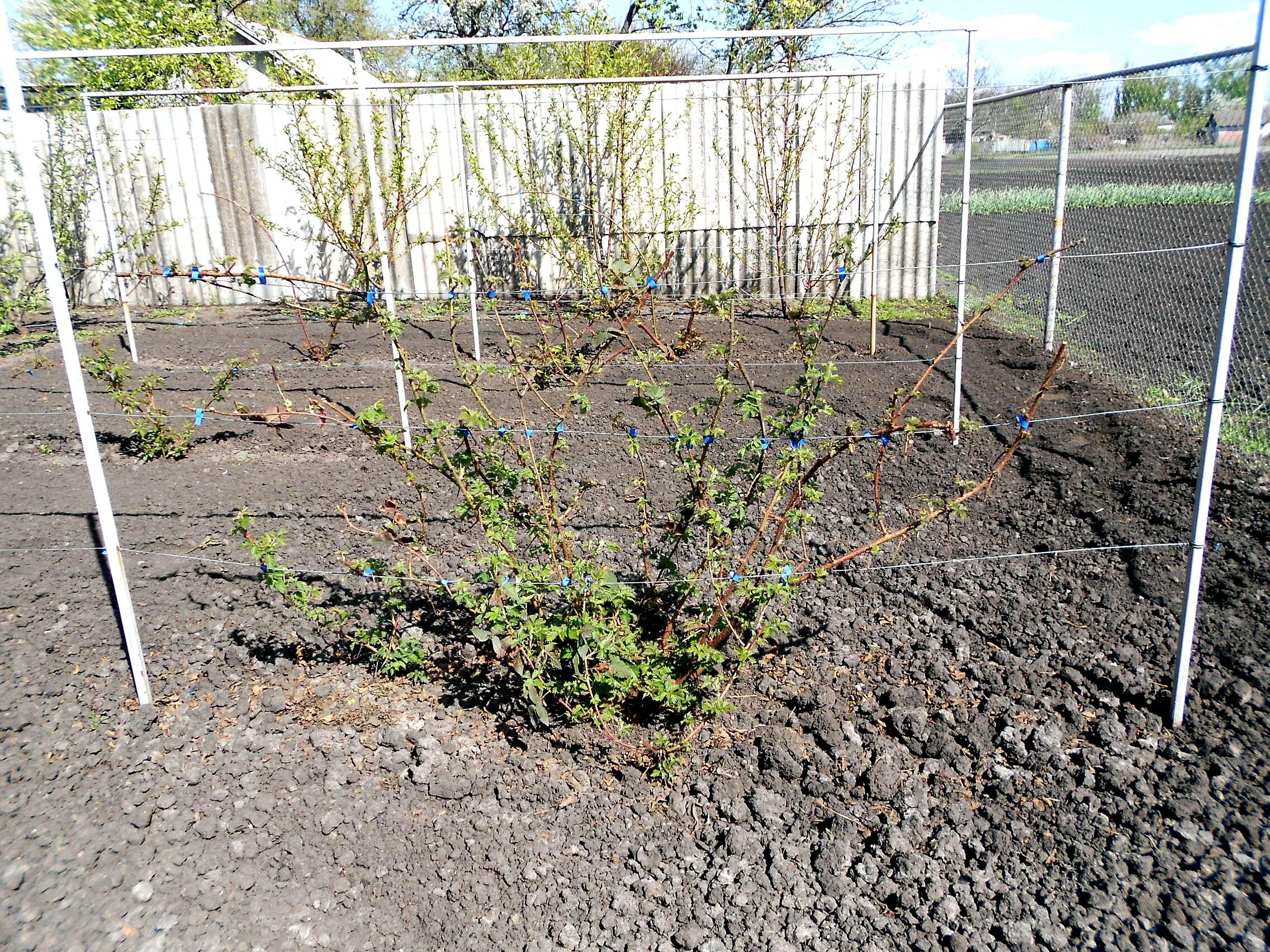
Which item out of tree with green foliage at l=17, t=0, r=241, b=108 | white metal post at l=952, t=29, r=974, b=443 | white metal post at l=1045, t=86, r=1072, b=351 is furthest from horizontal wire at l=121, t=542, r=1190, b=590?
tree with green foliage at l=17, t=0, r=241, b=108

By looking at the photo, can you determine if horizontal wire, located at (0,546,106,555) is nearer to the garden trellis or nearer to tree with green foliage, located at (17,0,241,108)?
the garden trellis

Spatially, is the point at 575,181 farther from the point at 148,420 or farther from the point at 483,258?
the point at 148,420

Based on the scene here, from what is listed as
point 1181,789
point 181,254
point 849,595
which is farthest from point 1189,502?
point 181,254

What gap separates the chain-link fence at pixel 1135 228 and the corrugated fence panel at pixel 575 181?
1053mm

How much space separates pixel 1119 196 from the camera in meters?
6.84

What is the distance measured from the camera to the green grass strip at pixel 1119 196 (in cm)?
545

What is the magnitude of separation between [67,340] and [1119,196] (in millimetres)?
6766

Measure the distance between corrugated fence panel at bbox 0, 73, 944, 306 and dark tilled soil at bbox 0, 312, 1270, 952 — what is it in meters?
5.27

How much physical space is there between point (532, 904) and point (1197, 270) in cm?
1170

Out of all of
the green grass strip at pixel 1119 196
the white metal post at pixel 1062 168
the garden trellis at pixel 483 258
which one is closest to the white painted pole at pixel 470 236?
the garden trellis at pixel 483 258

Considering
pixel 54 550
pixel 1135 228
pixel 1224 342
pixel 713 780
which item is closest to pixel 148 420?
pixel 54 550

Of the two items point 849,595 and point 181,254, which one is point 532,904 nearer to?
point 849,595

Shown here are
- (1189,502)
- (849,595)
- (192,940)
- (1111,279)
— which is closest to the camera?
(192,940)

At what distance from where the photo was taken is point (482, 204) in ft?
30.8
